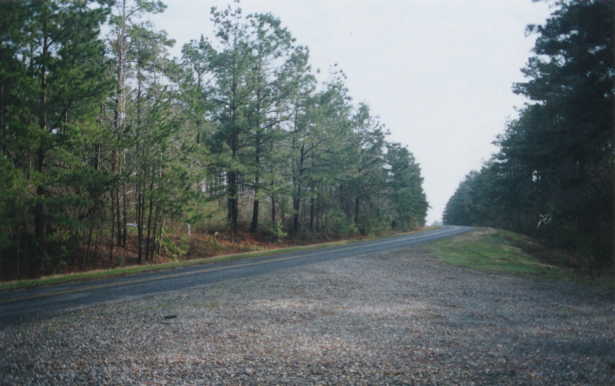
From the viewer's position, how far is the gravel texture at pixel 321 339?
13.7ft

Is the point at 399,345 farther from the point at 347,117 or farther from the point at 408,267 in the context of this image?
the point at 347,117

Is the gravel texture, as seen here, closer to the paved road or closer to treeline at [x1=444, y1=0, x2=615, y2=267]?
the paved road

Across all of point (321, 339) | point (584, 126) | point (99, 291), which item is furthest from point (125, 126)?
point (584, 126)

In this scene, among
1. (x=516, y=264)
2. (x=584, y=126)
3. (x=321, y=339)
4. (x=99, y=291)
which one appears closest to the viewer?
(x=321, y=339)

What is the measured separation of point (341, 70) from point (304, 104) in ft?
22.3

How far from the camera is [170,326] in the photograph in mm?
5953

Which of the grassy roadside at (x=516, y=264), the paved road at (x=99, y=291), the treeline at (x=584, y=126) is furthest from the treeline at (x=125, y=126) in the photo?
the treeline at (x=584, y=126)

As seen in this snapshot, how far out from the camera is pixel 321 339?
539cm

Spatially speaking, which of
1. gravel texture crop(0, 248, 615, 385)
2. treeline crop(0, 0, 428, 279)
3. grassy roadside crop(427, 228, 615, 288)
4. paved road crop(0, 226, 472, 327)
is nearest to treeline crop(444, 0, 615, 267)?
grassy roadside crop(427, 228, 615, 288)

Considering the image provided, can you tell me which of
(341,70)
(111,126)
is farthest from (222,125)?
(341,70)

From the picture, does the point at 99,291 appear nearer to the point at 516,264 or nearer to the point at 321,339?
the point at 321,339

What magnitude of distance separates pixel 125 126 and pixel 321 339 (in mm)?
12988

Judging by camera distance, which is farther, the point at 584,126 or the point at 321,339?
the point at 584,126

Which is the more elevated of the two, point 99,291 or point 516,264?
point 99,291
